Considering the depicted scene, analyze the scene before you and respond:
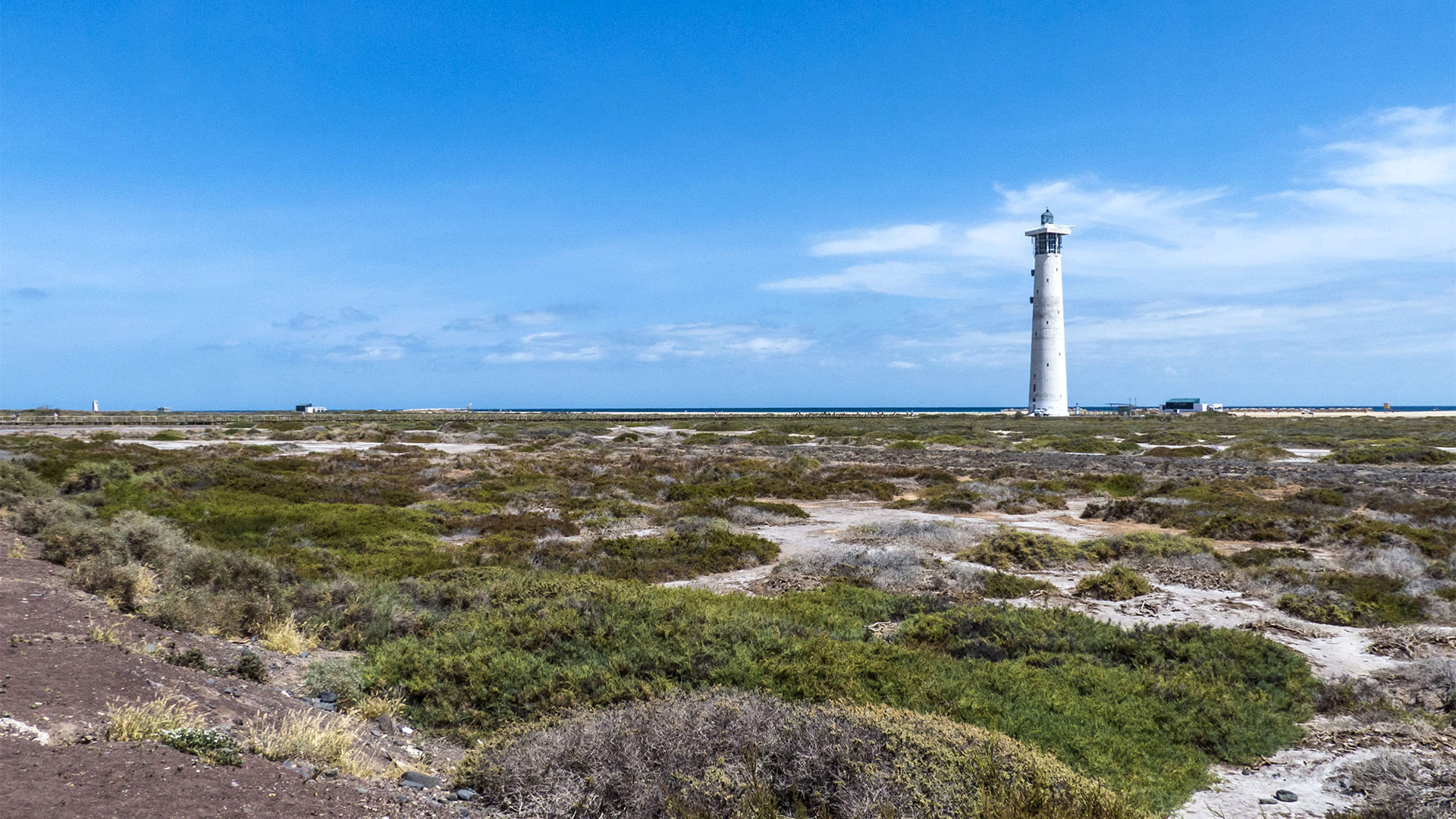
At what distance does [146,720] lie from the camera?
5.95m

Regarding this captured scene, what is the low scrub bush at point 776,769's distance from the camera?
516cm

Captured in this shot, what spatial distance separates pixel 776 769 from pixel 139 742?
15.9 feet

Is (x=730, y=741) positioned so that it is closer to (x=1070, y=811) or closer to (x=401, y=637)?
(x=1070, y=811)

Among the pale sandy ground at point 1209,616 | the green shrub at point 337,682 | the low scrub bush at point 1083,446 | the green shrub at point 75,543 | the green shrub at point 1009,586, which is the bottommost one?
the pale sandy ground at point 1209,616

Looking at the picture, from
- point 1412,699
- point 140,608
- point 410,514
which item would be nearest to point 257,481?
point 410,514

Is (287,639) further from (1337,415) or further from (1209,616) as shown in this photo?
(1337,415)

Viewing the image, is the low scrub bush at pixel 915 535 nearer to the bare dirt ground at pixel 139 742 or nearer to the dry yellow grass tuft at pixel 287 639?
the dry yellow grass tuft at pixel 287 639

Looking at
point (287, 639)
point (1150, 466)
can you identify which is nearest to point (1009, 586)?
point (287, 639)

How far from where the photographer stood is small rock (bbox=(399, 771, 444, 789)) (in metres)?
6.31

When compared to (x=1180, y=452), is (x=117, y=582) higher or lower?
higher

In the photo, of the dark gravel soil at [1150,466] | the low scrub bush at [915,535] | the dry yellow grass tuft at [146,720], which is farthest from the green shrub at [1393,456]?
the dry yellow grass tuft at [146,720]

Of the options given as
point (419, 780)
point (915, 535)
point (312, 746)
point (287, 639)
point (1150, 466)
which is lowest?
point (915, 535)

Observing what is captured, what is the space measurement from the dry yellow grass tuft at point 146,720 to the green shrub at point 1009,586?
1176 centimetres

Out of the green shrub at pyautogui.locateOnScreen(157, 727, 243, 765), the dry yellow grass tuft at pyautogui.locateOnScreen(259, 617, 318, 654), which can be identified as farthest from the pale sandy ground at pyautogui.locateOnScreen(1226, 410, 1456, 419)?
the green shrub at pyautogui.locateOnScreen(157, 727, 243, 765)
